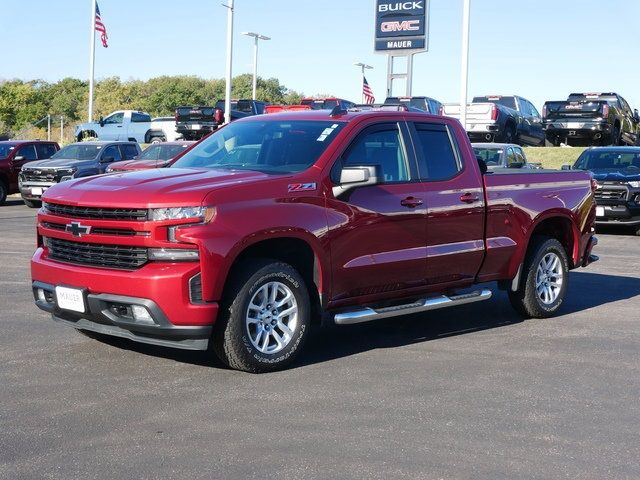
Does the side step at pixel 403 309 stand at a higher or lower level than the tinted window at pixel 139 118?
lower

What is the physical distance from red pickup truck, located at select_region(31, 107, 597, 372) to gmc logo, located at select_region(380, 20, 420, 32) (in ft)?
94.7

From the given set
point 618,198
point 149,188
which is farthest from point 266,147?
point 618,198

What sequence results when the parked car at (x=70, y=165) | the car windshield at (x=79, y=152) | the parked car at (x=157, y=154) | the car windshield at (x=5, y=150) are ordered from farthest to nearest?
the car windshield at (x=5, y=150)
the car windshield at (x=79, y=152)
the parked car at (x=70, y=165)
the parked car at (x=157, y=154)

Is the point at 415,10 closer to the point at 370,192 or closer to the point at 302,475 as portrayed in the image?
the point at 370,192

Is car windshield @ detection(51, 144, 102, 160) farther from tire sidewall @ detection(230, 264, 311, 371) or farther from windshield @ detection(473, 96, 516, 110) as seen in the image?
tire sidewall @ detection(230, 264, 311, 371)

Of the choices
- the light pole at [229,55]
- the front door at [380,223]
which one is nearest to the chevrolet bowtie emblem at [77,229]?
the front door at [380,223]

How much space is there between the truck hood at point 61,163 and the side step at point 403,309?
16958mm

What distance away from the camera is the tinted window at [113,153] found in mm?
24267

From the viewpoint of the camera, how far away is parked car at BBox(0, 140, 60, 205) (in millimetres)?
24531

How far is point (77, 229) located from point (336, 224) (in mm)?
1891

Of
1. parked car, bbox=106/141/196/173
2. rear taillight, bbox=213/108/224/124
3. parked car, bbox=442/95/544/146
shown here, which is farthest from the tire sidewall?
rear taillight, bbox=213/108/224/124

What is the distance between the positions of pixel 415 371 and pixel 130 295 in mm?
2139

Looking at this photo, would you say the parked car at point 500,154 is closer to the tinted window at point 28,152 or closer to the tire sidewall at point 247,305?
the tire sidewall at point 247,305

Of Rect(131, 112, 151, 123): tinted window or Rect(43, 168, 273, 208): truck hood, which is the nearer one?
Rect(43, 168, 273, 208): truck hood
